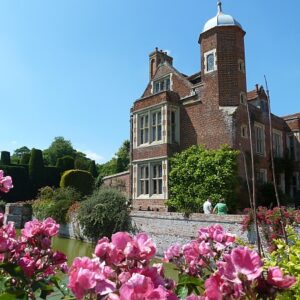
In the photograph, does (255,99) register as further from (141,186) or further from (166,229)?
(166,229)

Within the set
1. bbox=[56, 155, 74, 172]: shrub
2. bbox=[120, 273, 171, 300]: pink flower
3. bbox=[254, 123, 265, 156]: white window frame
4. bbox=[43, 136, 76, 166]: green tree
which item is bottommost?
bbox=[120, 273, 171, 300]: pink flower

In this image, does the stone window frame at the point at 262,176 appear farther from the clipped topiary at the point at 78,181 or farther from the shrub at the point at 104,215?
the clipped topiary at the point at 78,181

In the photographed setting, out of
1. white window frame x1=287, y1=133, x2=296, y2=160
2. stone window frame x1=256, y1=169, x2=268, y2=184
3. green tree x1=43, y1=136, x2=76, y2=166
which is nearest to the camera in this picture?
stone window frame x1=256, y1=169, x2=268, y2=184

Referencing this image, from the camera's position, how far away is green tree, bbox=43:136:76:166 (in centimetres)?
7306

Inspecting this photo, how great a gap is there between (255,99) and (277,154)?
3380 mm

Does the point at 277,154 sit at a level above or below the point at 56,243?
above

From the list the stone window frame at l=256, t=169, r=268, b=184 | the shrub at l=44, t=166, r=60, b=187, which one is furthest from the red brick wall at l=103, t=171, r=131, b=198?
the shrub at l=44, t=166, r=60, b=187

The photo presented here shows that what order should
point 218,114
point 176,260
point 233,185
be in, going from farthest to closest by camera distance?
point 218,114 → point 233,185 → point 176,260

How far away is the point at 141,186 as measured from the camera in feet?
63.2

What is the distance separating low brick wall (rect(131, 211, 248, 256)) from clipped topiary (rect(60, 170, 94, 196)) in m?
12.1

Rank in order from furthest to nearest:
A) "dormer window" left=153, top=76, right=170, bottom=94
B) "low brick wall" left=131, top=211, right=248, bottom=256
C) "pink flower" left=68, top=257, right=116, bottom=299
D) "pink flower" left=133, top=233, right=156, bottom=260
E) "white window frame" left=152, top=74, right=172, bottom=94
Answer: "dormer window" left=153, top=76, right=170, bottom=94, "white window frame" left=152, top=74, right=172, bottom=94, "low brick wall" left=131, top=211, right=248, bottom=256, "pink flower" left=133, top=233, right=156, bottom=260, "pink flower" left=68, top=257, right=116, bottom=299

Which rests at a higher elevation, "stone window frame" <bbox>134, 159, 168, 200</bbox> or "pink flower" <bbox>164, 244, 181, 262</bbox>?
"stone window frame" <bbox>134, 159, 168, 200</bbox>

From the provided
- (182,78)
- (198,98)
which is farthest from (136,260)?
(182,78)

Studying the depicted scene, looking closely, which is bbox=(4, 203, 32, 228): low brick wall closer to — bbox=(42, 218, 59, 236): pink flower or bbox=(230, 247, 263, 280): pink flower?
bbox=(42, 218, 59, 236): pink flower
